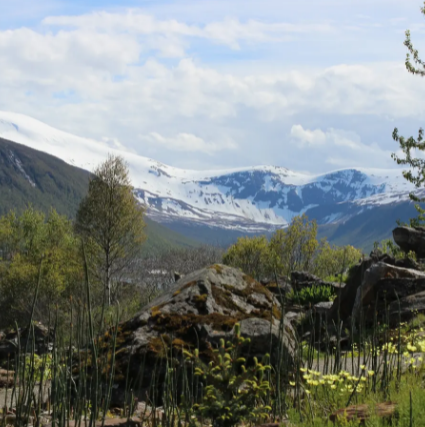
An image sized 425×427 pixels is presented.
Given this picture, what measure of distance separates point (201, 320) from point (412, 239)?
56.7ft

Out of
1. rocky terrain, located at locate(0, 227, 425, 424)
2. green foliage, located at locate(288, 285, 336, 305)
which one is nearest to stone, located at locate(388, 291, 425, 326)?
rocky terrain, located at locate(0, 227, 425, 424)

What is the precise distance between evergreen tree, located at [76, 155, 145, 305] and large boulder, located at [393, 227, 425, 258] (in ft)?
108

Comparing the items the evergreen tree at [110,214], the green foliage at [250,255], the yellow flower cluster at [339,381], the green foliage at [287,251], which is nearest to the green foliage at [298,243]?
the green foliage at [287,251]

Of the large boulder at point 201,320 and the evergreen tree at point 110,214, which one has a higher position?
the evergreen tree at point 110,214

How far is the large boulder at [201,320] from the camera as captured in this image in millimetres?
9852

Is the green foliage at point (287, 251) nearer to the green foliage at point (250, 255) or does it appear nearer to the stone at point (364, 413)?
the green foliage at point (250, 255)

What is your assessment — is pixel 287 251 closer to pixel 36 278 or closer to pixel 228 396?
pixel 36 278

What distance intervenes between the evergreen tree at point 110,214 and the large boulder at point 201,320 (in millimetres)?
41962

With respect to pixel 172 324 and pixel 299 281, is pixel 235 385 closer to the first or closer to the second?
pixel 172 324

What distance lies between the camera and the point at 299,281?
86.1 feet

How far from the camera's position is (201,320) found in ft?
→ 35.7

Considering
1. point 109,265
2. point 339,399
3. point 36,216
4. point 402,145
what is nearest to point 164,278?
point 36,216

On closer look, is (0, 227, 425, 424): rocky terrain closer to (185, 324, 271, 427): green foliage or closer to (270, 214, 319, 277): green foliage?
(185, 324, 271, 427): green foliage

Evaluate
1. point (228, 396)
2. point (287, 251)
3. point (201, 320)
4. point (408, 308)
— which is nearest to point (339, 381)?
point (228, 396)
